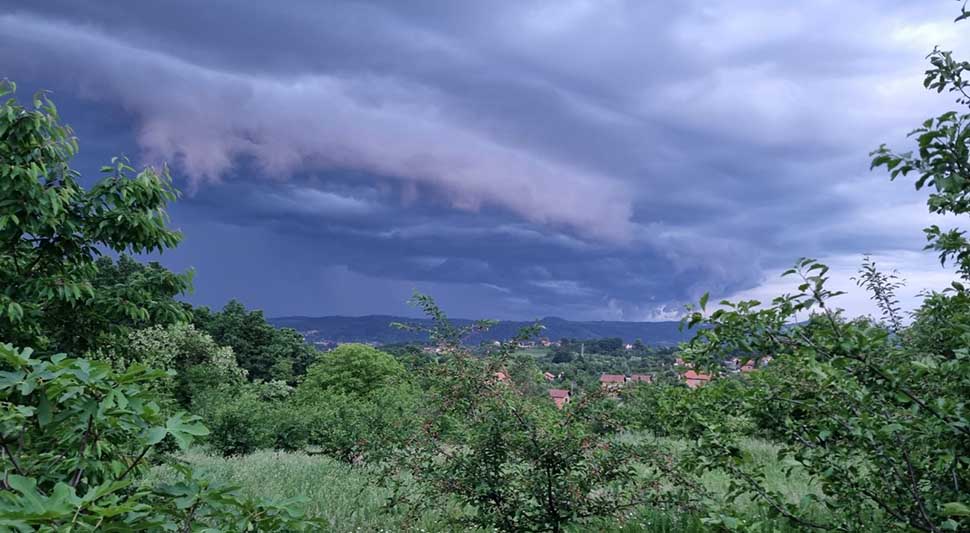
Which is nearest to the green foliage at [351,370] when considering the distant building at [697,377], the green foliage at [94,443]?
the distant building at [697,377]

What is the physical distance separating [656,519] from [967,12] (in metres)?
5.34

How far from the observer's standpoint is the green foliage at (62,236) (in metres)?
5.83

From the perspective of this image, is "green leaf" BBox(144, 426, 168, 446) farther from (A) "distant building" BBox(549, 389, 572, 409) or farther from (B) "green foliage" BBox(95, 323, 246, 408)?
(B) "green foliage" BBox(95, 323, 246, 408)

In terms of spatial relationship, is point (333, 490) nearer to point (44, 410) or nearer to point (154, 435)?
point (44, 410)

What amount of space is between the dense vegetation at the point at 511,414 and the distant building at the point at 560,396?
0.19 ft

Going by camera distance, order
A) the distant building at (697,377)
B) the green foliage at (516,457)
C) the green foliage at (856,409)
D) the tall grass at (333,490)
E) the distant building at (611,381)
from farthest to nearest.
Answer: the tall grass at (333,490) → the distant building at (611,381) → the green foliage at (516,457) → the distant building at (697,377) → the green foliage at (856,409)

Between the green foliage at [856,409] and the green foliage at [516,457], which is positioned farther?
the green foliage at [516,457]

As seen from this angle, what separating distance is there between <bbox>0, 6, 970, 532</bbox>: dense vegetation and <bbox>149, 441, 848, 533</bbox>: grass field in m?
0.06

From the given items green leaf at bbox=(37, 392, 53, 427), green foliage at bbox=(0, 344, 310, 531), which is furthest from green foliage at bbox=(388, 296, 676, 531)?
green leaf at bbox=(37, 392, 53, 427)

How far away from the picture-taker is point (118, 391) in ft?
6.64

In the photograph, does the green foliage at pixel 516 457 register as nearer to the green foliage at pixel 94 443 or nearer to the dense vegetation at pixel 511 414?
the dense vegetation at pixel 511 414

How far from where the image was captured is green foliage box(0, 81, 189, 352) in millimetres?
5828

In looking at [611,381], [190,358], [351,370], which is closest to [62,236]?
[611,381]

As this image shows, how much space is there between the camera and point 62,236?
21.0ft
